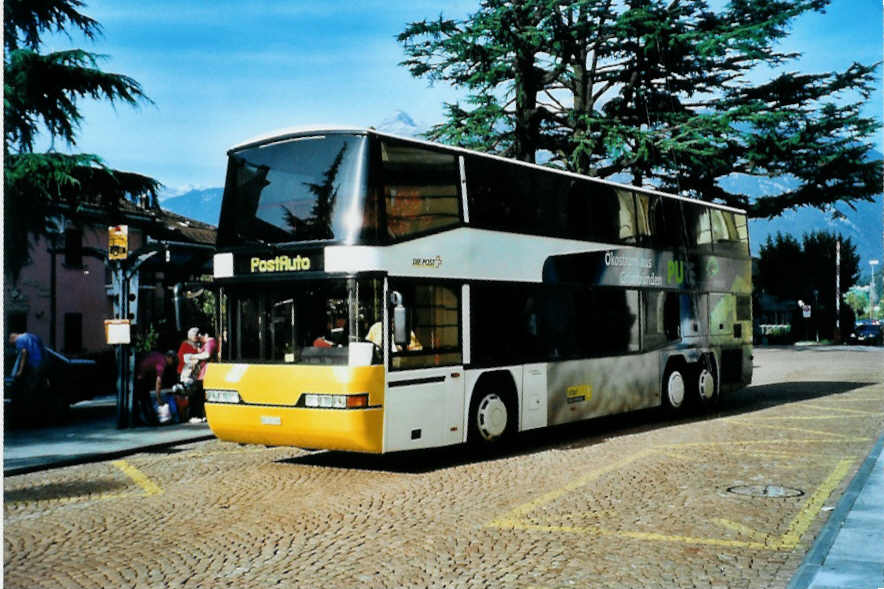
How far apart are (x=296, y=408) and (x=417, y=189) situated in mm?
2910

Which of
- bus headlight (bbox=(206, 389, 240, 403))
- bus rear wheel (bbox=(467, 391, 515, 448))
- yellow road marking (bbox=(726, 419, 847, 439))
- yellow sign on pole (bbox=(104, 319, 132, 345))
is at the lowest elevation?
yellow road marking (bbox=(726, 419, 847, 439))

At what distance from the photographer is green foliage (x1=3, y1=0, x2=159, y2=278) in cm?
1939

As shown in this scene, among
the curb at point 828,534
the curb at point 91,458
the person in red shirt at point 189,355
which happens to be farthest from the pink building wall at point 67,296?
the curb at point 828,534

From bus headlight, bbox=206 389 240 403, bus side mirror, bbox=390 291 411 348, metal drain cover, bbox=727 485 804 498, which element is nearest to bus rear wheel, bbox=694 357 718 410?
metal drain cover, bbox=727 485 804 498

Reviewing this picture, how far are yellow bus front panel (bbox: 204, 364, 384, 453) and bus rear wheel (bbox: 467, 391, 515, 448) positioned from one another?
1745 millimetres

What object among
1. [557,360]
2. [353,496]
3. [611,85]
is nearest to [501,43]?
[611,85]

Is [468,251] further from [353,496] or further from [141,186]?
[141,186]

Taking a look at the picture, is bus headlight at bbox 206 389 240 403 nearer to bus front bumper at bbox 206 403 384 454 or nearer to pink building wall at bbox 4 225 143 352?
bus front bumper at bbox 206 403 384 454

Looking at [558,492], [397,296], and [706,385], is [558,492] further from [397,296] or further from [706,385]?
[706,385]

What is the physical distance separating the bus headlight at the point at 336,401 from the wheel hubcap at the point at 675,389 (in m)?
7.63

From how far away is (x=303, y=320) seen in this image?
10531mm

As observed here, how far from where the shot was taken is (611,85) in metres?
33.8

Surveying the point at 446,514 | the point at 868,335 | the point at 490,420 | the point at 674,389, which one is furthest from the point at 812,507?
the point at 868,335

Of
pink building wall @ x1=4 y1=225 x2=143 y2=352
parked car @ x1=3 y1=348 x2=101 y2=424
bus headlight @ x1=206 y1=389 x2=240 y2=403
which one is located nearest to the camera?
bus headlight @ x1=206 y1=389 x2=240 y2=403
